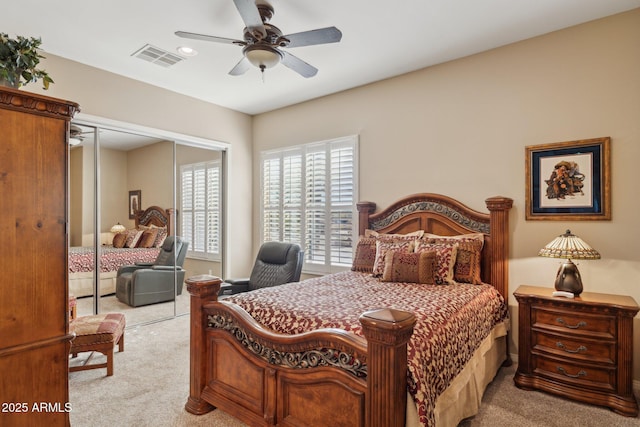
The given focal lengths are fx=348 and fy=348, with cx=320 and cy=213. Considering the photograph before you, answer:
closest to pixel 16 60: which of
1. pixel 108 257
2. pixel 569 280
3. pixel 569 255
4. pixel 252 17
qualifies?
pixel 252 17

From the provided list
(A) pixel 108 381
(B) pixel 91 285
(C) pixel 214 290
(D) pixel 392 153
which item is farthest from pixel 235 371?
(D) pixel 392 153

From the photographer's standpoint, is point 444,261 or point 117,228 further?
point 117,228

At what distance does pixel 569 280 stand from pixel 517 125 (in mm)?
1436

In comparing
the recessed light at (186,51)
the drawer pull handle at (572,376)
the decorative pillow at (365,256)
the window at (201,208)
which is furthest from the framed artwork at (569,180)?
the window at (201,208)

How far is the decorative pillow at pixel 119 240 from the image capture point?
3924mm

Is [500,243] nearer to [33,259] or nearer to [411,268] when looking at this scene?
[411,268]

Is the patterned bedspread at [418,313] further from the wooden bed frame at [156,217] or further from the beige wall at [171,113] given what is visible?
the beige wall at [171,113]

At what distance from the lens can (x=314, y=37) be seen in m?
2.47

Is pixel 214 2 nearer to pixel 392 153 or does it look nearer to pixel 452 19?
pixel 452 19

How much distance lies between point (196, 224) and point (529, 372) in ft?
13.1

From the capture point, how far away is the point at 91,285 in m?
3.74

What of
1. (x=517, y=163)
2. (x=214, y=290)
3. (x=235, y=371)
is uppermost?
(x=517, y=163)

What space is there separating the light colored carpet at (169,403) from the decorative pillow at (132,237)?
1.32m

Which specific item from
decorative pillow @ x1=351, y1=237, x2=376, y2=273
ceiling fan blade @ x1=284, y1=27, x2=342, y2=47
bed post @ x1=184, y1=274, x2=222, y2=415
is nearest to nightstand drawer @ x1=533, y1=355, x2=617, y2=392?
decorative pillow @ x1=351, y1=237, x2=376, y2=273
